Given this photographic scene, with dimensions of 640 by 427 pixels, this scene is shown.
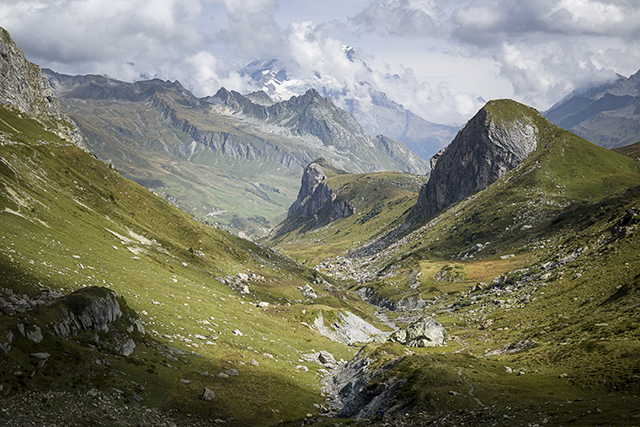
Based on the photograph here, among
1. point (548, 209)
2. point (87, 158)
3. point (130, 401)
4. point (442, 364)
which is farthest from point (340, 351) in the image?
point (548, 209)

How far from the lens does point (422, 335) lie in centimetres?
Result: 8575

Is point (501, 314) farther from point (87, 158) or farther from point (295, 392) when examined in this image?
point (87, 158)

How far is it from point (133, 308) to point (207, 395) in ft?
69.9

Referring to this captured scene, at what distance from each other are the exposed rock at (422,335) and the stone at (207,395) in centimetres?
5634

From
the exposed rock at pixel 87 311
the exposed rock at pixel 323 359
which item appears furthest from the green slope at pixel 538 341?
the exposed rock at pixel 87 311

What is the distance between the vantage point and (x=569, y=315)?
70875mm

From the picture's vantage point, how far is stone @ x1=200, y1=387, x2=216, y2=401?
36.8 m

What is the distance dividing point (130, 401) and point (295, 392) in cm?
2225

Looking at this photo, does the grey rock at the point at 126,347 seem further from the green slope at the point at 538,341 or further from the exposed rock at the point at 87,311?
the green slope at the point at 538,341

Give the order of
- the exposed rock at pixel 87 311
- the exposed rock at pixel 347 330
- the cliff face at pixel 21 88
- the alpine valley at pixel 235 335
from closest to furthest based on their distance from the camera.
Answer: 1. the alpine valley at pixel 235 335
2. the exposed rock at pixel 87 311
3. the exposed rock at pixel 347 330
4. the cliff face at pixel 21 88

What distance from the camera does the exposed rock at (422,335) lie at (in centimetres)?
8475

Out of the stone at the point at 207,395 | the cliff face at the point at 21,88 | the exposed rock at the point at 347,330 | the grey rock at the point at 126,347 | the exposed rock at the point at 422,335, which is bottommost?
the exposed rock at the point at 347,330

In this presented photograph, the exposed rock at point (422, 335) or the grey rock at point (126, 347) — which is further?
the exposed rock at point (422, 335)

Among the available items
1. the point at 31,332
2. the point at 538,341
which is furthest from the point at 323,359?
the point at 31,332
